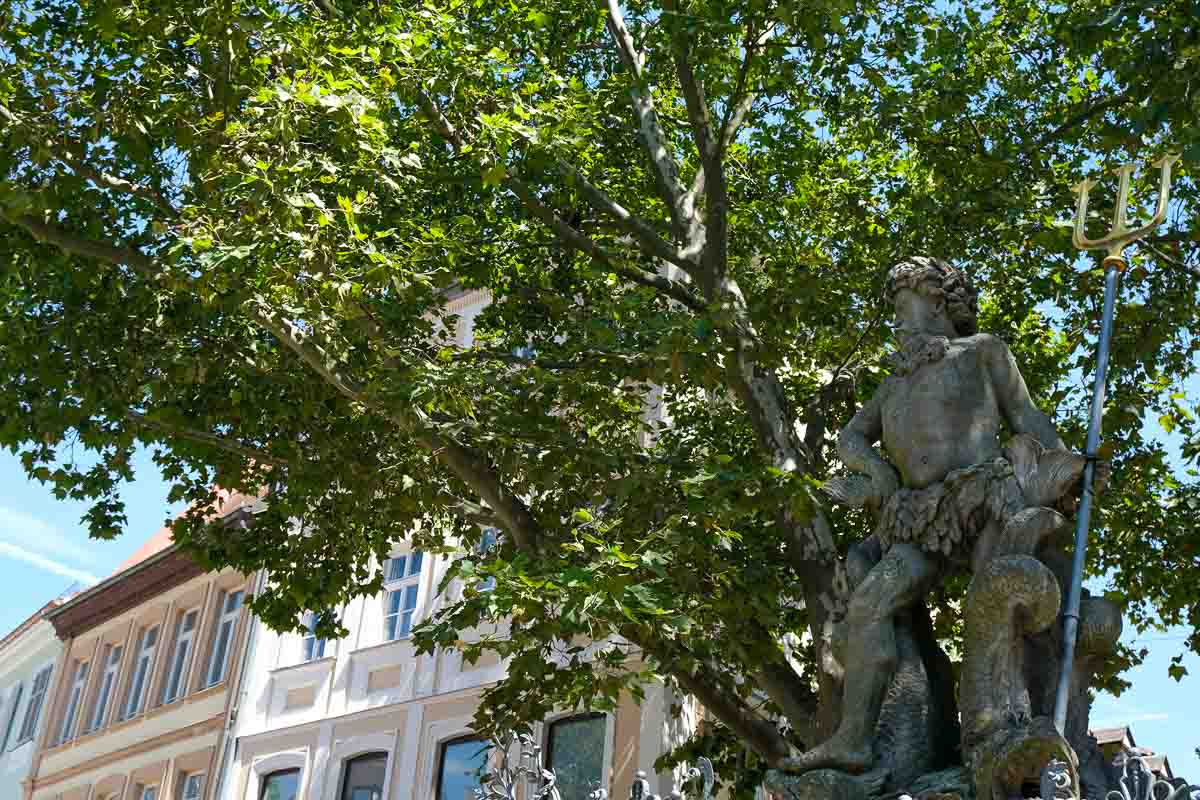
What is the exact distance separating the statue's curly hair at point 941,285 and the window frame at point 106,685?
2623 centimetres

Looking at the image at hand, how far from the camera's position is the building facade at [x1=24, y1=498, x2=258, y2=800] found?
2508 cm

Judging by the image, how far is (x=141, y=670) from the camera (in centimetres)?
2903

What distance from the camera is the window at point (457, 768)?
19016 millimetres

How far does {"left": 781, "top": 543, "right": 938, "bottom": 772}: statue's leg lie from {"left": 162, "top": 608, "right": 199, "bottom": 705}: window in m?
22.6

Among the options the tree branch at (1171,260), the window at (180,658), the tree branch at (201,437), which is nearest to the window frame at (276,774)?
the window at (180,658)

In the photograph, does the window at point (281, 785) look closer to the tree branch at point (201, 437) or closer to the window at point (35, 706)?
the tree branch at point (201, 437)

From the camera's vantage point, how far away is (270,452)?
1191cm

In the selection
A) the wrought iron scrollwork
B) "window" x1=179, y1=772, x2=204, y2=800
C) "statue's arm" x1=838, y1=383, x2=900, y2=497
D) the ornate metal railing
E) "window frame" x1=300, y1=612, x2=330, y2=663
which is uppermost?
"window frame" x1=300, y1=612, x2=330, y2=663

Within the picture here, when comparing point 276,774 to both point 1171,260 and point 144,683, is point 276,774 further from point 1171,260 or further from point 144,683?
point 1171,260

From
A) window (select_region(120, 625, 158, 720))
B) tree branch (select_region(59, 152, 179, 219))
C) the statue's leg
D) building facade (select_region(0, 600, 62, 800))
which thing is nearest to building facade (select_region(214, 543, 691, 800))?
window (select_region(120, 625, 158, 720))

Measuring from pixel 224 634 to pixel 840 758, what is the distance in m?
22.2

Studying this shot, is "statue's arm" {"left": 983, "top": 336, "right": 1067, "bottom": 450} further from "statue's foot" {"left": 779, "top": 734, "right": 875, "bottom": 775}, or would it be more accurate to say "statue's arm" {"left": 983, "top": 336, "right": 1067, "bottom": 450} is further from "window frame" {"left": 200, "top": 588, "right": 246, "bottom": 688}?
"window frame" {"left": 200, "top": 588, "right": 246, "bottom": 688}

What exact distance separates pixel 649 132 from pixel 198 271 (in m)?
3.98

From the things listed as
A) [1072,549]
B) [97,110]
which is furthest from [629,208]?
[1072,549]
